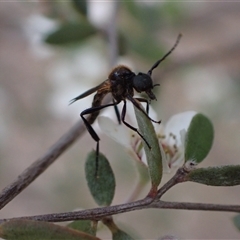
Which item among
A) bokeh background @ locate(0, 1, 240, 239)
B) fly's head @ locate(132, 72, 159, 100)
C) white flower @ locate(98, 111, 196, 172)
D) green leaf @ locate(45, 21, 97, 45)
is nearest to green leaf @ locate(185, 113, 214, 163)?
white flower @ locate(98, 111, 196, 172)

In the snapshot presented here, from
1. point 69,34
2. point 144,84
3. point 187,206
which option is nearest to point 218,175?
point 187,206

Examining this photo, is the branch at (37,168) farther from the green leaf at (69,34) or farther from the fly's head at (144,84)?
the green leaf at (69,34)

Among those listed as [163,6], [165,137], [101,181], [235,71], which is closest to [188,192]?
[235,71]

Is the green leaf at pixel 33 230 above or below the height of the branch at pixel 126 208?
below

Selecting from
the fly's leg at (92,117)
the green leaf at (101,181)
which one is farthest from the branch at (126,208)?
the fly's leg at (92,117)

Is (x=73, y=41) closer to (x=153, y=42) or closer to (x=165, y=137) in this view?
(x=153, y=42)

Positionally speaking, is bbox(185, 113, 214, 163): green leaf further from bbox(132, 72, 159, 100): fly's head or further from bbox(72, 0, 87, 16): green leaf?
bbox(72, 0, 87, 16): green leaf

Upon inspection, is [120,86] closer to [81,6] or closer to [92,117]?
[92,117]
